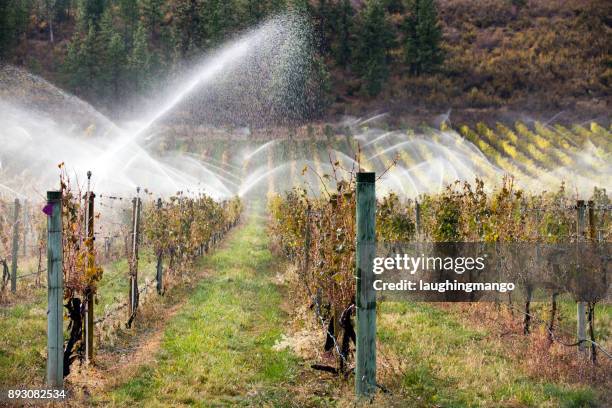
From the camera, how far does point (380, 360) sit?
605 centimetres

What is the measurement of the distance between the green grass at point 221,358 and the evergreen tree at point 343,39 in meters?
53.6

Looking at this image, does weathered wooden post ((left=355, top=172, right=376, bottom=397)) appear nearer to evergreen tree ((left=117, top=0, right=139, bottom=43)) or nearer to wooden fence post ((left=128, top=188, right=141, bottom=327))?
wooden fence post ((left=128, top=188, right=141, bottom=327))

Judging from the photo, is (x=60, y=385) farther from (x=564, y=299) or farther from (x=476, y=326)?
(x=564, y=299)

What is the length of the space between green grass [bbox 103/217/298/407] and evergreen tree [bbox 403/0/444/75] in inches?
2054

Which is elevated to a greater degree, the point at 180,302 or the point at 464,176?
the point at 464,176

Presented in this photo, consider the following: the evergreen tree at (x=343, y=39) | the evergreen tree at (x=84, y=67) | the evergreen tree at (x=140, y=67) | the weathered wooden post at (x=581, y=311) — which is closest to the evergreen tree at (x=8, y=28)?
the evergreen tree at (x=84, y=67)

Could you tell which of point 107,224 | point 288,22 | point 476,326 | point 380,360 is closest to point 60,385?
point 380,360

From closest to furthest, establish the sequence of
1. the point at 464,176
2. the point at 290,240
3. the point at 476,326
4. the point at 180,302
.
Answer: the point at 476,326, the point at 180,302, the point at 290,240, the point at 464,176

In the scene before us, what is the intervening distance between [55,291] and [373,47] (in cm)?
5662

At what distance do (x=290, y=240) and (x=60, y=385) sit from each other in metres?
8.41

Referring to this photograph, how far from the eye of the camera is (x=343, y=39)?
61625 mm

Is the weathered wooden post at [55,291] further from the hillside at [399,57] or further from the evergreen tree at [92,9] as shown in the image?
the evergreen tree at [92,9]

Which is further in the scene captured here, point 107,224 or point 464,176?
point 464,176

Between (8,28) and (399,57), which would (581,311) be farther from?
(399,57)
